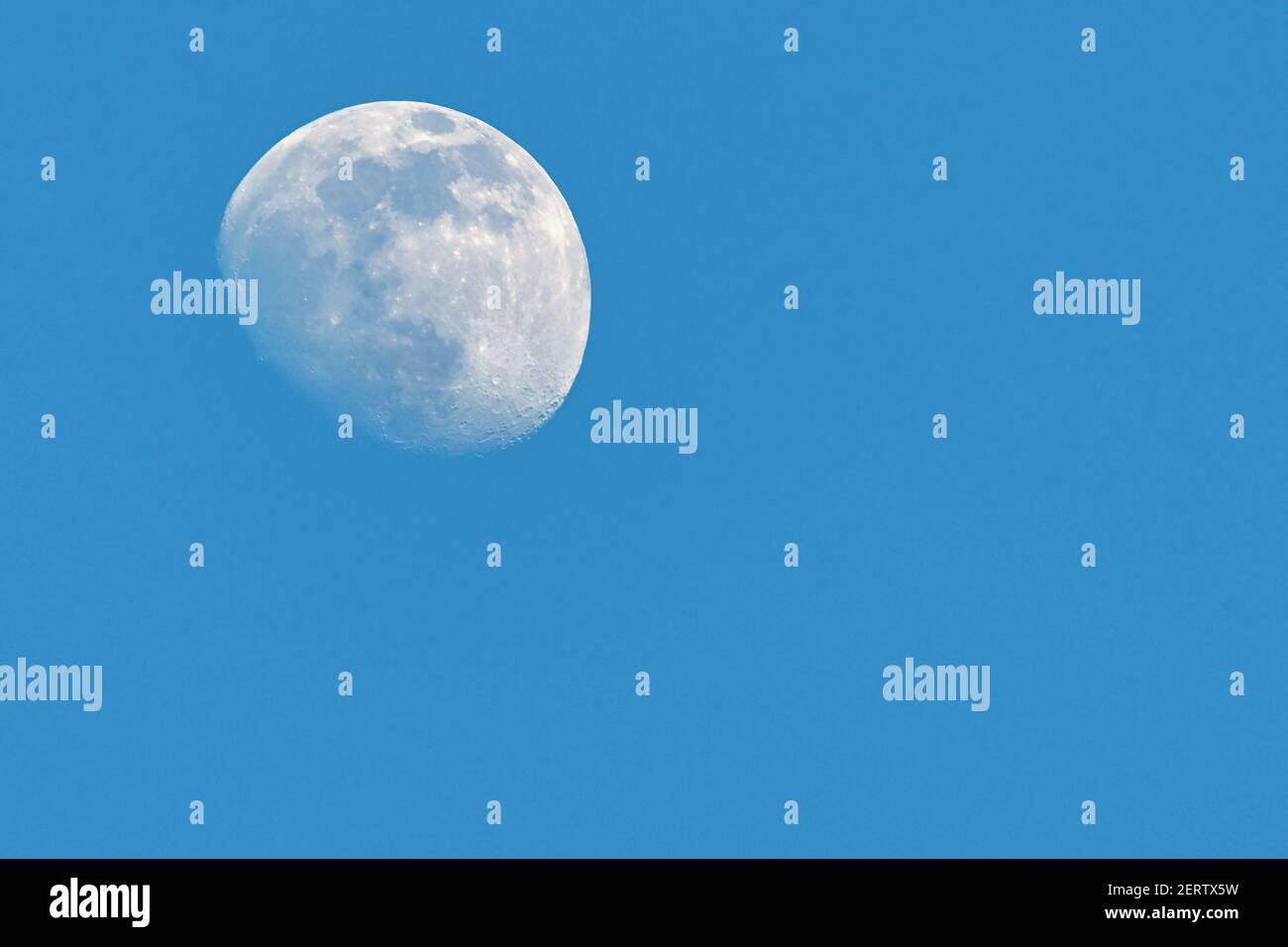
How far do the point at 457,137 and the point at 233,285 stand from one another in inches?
216

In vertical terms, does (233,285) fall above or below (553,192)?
below

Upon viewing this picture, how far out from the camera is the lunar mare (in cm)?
3028

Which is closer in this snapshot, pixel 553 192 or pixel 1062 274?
pixel 553 192

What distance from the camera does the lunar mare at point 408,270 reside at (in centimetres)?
3028

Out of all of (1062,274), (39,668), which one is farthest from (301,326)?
(1062,274)

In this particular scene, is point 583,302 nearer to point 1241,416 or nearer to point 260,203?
point 260,203

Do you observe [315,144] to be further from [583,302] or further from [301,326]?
[583,302]

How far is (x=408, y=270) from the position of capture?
30125 millimetres

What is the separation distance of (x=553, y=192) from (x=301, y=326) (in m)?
6.46

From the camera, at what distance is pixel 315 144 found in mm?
32094

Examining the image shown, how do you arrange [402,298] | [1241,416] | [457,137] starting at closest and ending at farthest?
[402,298], [457,137], [1241,416]

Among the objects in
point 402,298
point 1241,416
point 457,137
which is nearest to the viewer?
point 402,298

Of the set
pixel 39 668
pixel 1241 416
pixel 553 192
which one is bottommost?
pixel 39 668

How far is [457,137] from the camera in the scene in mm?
32312
